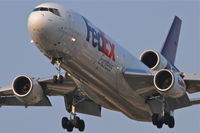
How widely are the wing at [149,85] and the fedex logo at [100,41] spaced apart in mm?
1573

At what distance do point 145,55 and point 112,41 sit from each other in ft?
18.1

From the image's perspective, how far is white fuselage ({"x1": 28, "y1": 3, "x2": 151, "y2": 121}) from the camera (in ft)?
120

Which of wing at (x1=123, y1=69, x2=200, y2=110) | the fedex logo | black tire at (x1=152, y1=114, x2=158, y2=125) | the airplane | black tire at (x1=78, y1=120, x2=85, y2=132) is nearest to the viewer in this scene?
the airplane

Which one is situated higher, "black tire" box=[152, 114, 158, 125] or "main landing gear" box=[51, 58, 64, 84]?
"main landing gear" box=[51, 58, 64, 84]

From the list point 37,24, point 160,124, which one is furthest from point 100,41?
point 160,124

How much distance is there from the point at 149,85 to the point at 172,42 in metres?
12.0

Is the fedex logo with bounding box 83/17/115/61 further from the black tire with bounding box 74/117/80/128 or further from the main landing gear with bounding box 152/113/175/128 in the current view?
the black tire with bounding box 74/117/80/128

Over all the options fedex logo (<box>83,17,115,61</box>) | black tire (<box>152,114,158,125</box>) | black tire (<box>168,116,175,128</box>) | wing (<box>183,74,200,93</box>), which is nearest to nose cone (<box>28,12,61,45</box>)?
fedex logo (<box>83,17,115,61</box>)

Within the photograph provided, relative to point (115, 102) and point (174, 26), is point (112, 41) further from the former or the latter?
point (174, 26)

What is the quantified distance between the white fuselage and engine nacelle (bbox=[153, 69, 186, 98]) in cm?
151

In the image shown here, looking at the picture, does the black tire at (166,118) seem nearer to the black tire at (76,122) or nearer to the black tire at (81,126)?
the black tire at (81,126)

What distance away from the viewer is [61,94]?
143 feet

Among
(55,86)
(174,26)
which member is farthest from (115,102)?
(174,26)

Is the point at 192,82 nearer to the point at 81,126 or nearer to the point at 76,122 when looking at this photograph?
the point at 81,126
